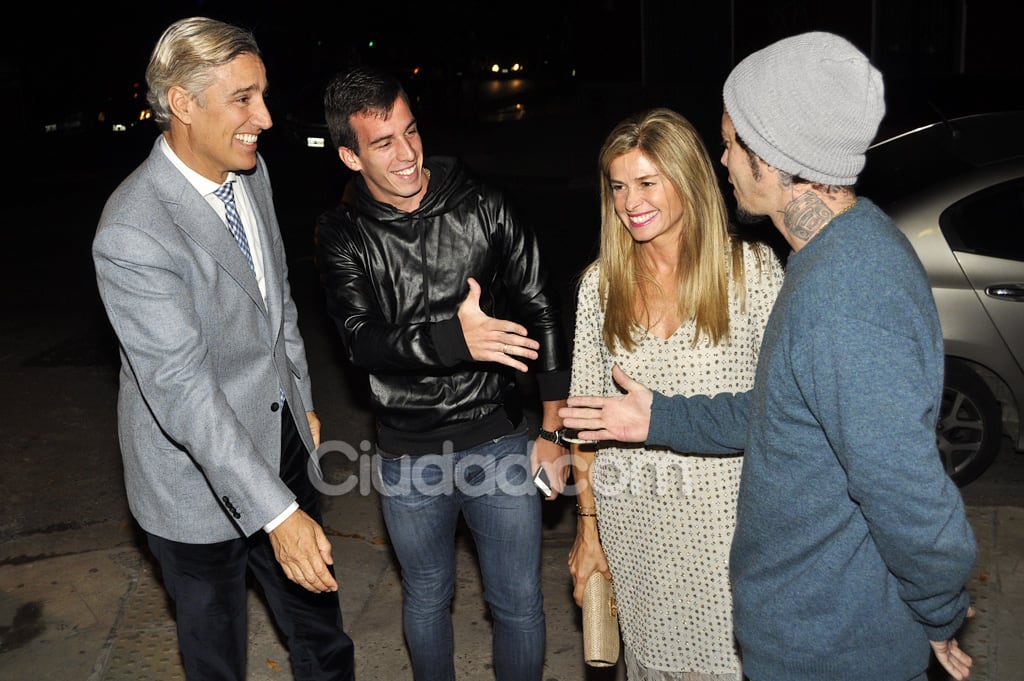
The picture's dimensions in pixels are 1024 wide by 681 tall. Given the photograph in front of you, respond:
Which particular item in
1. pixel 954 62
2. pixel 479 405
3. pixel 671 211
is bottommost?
pixel 954 62

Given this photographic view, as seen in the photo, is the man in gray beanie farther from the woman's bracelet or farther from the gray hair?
Result: the gray hair

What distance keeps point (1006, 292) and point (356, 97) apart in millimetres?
3461

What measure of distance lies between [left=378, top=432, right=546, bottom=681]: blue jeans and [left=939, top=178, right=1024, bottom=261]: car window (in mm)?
2814

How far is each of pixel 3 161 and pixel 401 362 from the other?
2276cm

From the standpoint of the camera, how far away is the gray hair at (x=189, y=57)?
2.98 meters

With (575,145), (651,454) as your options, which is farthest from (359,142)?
Answer: (575,145)

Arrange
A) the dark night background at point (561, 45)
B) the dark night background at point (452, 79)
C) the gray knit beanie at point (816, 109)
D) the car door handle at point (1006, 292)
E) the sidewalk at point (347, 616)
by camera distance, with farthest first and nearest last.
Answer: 1. the dark night background at point (561, 45)
2. the dark night background at point (452, 79)
3. the car door handle at point (1006, 292)
4. the sidewalk at point (347, 616)
5. the gray knit beanie at point (816, 109)

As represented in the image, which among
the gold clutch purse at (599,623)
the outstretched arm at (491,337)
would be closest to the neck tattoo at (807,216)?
the outstretched arm at (491,337)

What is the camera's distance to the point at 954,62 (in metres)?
18.2

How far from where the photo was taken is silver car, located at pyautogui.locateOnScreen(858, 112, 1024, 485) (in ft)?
16.9

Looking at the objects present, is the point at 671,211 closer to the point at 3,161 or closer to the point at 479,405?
the point at 479,405

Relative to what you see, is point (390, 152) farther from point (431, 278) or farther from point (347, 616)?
point (347, 616)

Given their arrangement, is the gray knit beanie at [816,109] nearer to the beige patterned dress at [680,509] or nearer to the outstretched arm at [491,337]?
the beige patterned dress at [680,509]

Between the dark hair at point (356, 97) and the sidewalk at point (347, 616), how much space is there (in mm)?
2194
